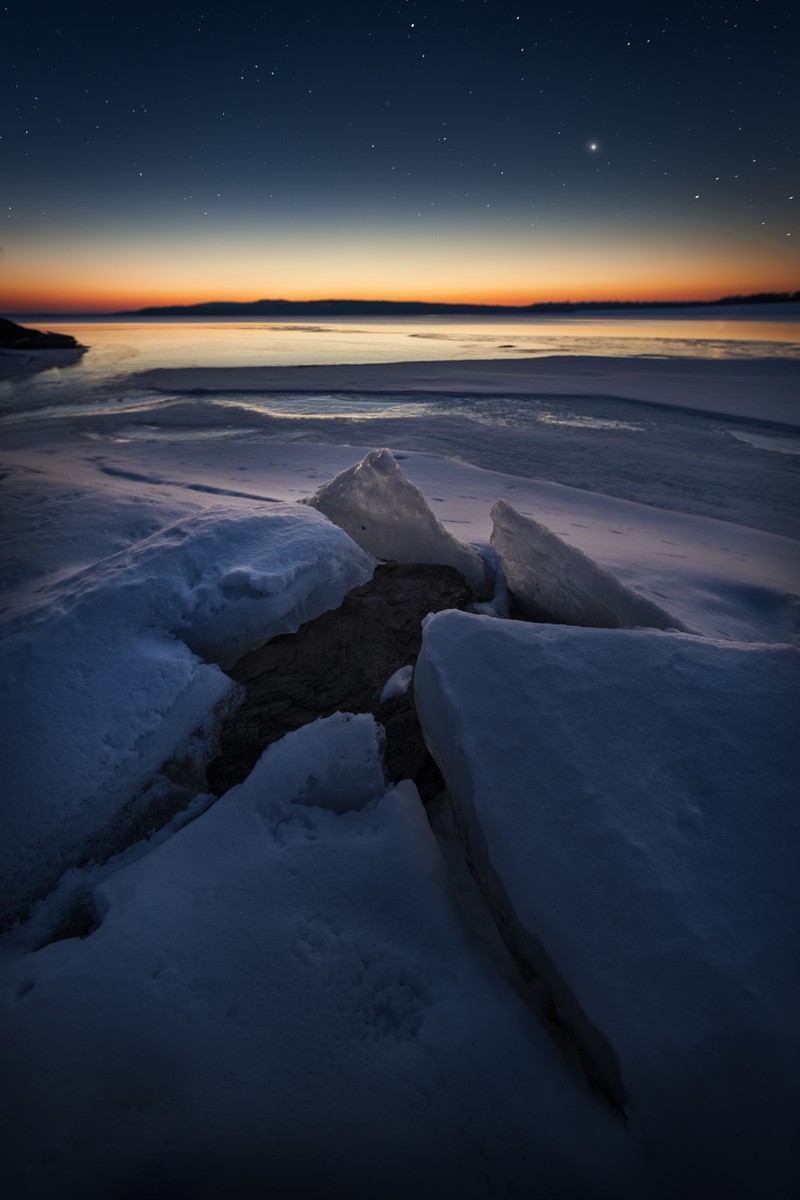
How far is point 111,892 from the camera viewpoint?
52.8 inches

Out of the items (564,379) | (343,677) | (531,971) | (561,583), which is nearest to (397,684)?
(343,677)

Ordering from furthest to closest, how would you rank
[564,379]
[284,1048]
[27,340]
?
[27,340] < [564,379] < [284,1048]

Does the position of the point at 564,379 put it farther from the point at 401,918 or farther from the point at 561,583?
the point at 401,918

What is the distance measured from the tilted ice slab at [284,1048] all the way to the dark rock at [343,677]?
37 centimetres

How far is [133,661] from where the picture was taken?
5.83 feet

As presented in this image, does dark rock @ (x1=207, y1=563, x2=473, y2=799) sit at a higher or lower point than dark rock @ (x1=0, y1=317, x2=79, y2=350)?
lower

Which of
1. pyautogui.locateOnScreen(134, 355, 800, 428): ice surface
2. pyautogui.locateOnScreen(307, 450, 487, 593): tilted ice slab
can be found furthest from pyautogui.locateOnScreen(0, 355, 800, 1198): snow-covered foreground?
pyautogui.locateOnScreen(134, 355, 800, 428): ice surface

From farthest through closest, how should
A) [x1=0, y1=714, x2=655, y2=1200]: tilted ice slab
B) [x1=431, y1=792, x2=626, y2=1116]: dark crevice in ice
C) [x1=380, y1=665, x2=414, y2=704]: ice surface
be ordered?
1. [x1=380, y1=665, x2=414, y2=704]: ice surface
2. [x1=431, y1=792, x2=626, y2=1116]: dark crevice in ice
3. [x1=0, y1=714, x2=655, y2=1200]: tilted ice slab

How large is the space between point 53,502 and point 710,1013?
4.66m

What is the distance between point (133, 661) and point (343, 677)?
2.41 feet

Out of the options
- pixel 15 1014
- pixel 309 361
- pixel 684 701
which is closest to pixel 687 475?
pixel 684 701

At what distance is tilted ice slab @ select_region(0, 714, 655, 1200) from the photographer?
3.16 feet

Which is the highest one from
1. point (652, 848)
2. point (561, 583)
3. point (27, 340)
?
point (27, 340)

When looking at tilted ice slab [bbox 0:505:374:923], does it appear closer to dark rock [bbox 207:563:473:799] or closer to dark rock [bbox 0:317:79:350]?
dark rock [bbox 207:563:473:799]
